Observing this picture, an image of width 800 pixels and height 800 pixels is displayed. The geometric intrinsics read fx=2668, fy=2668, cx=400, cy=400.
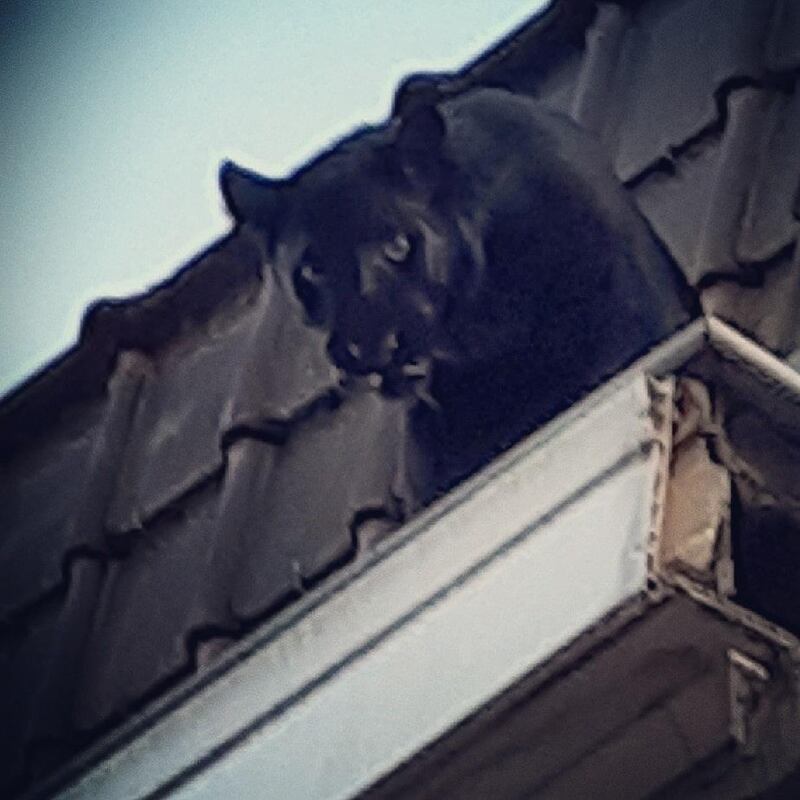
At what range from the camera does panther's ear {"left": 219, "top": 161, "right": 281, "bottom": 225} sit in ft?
7.57

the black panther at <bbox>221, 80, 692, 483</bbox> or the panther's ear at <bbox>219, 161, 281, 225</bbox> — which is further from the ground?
the panther's ear at <bbox>219, 161, 281, 225</bbox>

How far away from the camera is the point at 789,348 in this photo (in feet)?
7.07

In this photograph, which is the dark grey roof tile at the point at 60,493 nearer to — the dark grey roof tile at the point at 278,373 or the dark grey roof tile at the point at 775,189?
the dark grey roof tile at the point at 278,373

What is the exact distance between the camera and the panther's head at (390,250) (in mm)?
2180

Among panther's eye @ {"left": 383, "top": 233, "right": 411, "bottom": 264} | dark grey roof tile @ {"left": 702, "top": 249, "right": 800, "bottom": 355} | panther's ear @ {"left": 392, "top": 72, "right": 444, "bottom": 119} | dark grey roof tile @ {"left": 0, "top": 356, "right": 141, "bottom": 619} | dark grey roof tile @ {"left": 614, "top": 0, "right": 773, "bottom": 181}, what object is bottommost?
dark grey roof tile @ {"left": 702, "top": 249, "right": 800, "bottom": 355}

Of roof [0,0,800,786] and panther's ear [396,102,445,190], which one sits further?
roof [0,0,800,786]

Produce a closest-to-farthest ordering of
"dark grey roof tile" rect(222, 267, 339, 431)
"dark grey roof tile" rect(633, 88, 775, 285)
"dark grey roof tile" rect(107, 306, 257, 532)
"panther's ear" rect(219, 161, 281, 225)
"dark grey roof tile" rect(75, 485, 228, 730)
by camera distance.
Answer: "panther's ear" rect(219, 161, 281, 225)
"dark grey roof tile" rect(633, 88, 775, 285)
"dark grey roof tile" rect(75, 485, 228, 730)
"dark grey roof tile" rect(222, 267, 339, 431)
"dark grey roof tile" rect(107, 306, 257, 532)

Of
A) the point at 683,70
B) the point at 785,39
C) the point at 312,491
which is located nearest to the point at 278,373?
the point at 312,491

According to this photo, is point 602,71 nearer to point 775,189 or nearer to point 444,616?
point 775,189

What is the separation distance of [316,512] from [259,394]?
0.23 metres

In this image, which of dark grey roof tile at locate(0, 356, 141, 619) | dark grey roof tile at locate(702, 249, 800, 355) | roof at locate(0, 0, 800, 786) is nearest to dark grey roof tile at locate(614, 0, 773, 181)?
roof at locate(0, 0, 800, 786)

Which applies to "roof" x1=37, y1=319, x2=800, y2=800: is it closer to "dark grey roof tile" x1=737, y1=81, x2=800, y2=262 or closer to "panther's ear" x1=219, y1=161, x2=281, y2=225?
"panther's ear" x1=219, y1=161, x2=281, y2=225

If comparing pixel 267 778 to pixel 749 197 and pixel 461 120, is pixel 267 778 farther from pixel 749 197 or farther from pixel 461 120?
pixel 749 197

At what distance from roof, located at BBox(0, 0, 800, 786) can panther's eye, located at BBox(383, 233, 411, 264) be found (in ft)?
0.48
